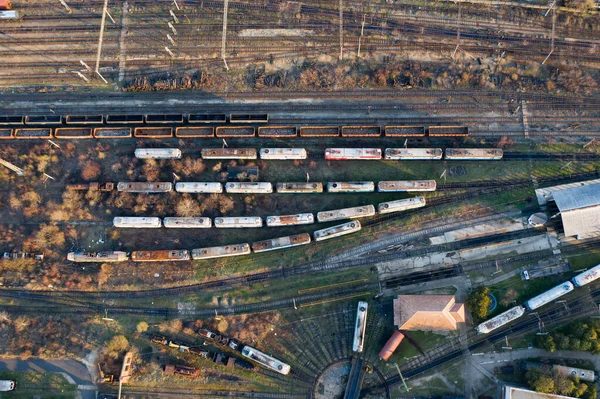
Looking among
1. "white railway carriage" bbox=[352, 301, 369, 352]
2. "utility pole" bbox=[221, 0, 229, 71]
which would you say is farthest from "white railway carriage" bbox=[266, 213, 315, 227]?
"utility pole" bbox=[221, 0, 229, 71]

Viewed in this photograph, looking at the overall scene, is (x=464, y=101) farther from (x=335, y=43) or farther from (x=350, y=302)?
(x=350, y=302)

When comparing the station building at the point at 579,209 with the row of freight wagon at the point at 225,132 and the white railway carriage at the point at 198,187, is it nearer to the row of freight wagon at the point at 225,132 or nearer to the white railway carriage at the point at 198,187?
the row of freight wagon at the point at 225,132

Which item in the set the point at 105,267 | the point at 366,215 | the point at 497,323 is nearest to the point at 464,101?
the point at 366,215

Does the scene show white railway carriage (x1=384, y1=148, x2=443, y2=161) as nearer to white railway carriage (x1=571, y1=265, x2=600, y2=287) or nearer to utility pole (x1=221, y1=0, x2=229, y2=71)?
white railway carriage (x1=571, y1=265, x2=600, y2=287)

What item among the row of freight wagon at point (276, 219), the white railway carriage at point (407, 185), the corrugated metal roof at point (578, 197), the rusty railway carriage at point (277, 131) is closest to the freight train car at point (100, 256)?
the row of freight wagon at point (276, 219)

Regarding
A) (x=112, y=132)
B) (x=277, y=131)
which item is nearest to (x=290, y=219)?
(x=277, y=131)

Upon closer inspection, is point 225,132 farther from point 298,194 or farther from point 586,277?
point 586,277

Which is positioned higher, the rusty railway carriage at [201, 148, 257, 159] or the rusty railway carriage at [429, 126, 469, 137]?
the rusty railway carriage at [429, 126, 469, 137]
